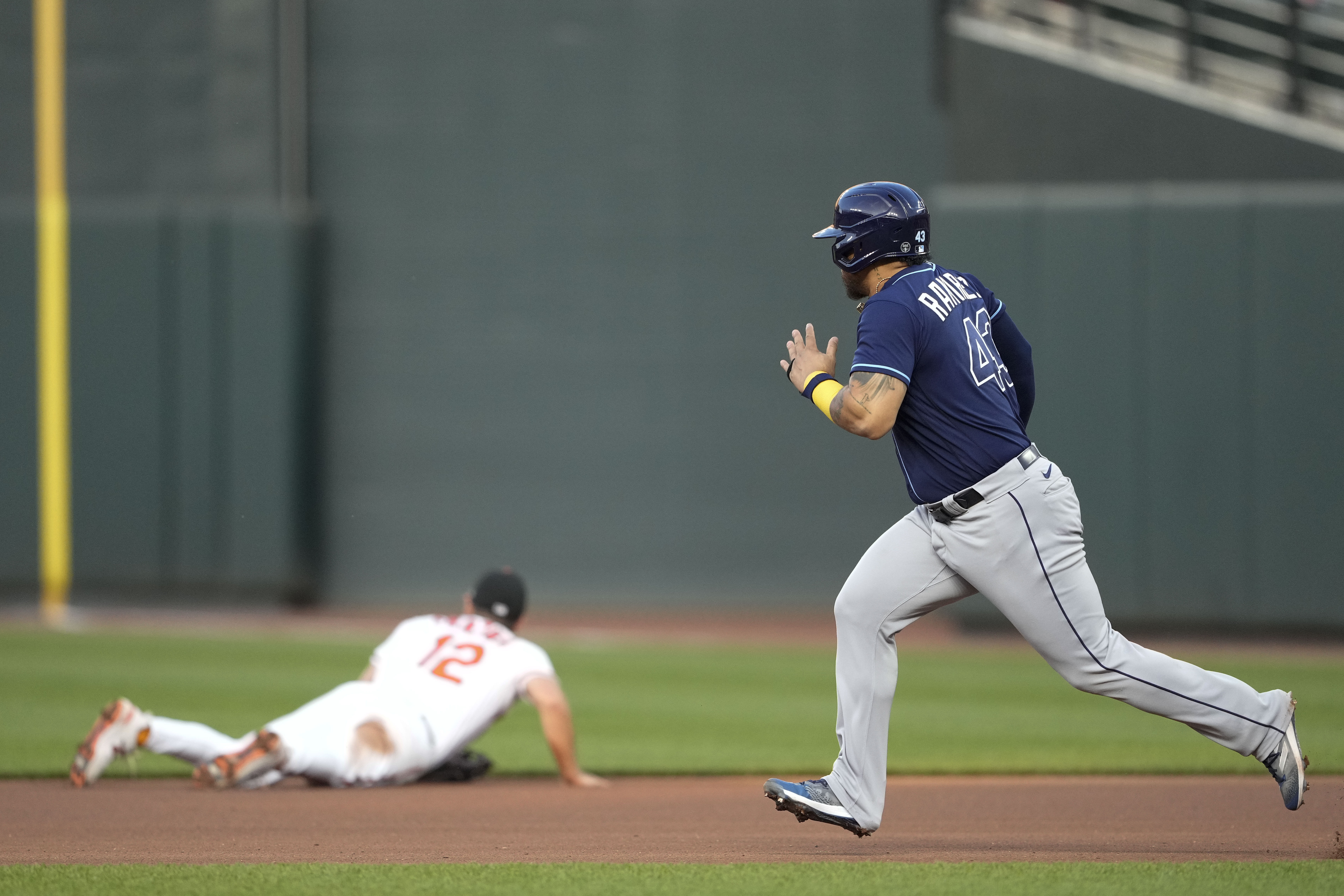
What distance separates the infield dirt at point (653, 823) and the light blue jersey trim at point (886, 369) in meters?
1.39

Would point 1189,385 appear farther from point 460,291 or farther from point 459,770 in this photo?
point 459,770

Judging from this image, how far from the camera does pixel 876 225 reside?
4.29 metres

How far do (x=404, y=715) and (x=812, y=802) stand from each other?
97.3 inches

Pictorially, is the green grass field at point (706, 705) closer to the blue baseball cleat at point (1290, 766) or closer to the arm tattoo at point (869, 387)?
the blue baseball cleat at point (1290, 766)

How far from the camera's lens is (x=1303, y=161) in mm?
12492

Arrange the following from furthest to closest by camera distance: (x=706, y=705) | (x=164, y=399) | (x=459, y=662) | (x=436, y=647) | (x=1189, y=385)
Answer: (x=164, y=399) < (x=1189, y=385) < (x=706, y=705) < (x=436, y=647) < (x=459, y=662)

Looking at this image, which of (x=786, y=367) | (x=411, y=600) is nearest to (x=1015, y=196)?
(x=411, y=600)

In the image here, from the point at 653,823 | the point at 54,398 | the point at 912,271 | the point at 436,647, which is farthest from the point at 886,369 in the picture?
the point at 54,398

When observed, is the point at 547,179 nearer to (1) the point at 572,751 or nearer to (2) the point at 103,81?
(2) the point at 103,81

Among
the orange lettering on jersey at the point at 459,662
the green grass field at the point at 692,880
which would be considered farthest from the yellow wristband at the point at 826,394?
the orange lettering on jersey at the point at 459,662

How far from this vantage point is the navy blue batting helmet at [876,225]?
4.29 m

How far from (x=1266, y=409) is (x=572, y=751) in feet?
25.5

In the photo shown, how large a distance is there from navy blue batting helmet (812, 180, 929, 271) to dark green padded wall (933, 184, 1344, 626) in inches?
303

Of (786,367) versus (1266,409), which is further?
(1266,409)
